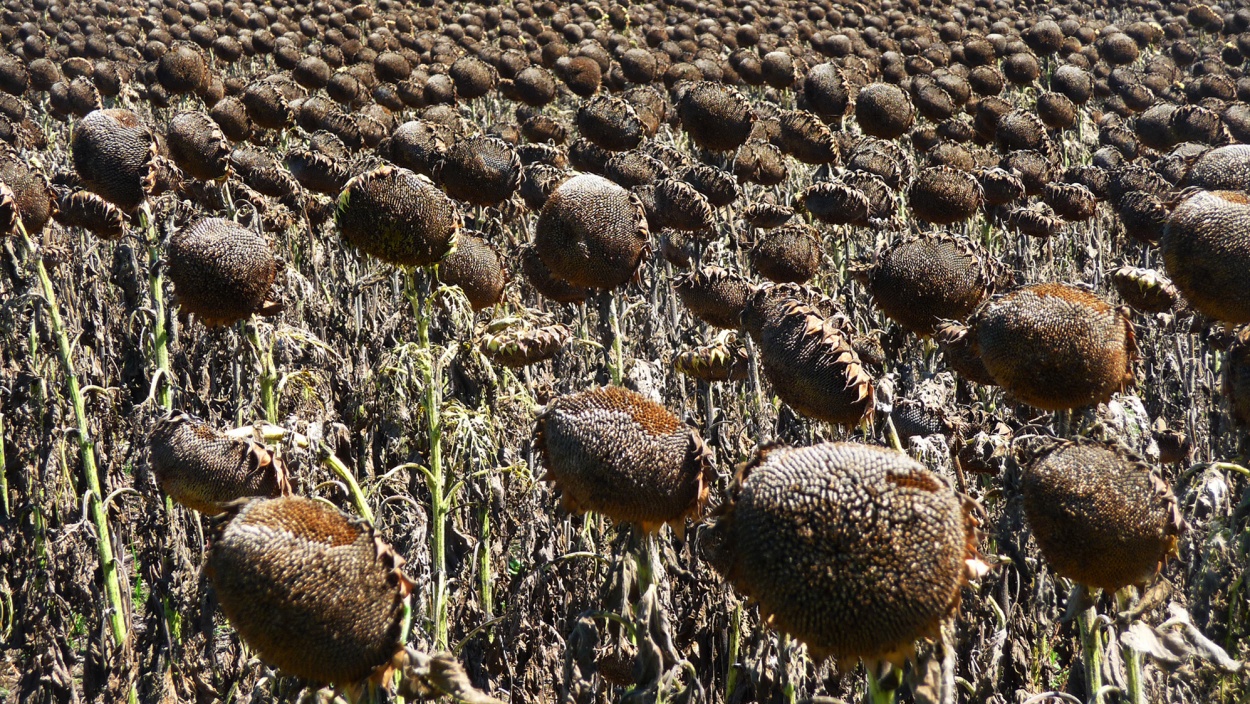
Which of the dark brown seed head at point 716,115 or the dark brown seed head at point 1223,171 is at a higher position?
the dark brown seed head at point 1223,171

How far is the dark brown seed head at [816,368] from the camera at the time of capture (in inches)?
112

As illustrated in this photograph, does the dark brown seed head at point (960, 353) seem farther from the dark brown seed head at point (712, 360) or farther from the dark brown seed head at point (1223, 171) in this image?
the dark brown seed head at point (1223, 171)

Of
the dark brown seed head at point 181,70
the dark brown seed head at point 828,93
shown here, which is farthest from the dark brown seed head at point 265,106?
the dark brown seed head at point 828,93

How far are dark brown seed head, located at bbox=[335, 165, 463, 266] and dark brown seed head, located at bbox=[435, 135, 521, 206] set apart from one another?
10.3 feet

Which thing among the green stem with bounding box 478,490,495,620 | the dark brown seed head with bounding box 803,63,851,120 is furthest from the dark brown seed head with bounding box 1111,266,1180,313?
the dark brown seed head with bounding box 803,63,851,120

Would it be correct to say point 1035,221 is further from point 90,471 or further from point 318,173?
point 90,471

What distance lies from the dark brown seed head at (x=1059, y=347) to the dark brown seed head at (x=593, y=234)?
193 centimetres

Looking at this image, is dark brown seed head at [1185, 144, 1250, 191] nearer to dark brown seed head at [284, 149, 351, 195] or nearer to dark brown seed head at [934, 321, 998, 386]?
dark brown seed head at [934, 321, 998, 386]

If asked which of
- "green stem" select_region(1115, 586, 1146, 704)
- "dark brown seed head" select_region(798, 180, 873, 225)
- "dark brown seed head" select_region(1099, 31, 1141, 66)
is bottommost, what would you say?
"dark brown seed head" select_region(1099, 31, 1141, 66)

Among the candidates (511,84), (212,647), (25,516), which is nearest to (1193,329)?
(212,647)

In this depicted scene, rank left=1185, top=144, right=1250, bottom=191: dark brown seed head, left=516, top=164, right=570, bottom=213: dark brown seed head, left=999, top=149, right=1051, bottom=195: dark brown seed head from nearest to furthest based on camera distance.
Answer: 1. left=1185, top=144, right=1250, bottom=191: dark brown seed head
2. left=516, top=164, right=570, bottom=213: dark brown seed head
3. left=999, top=149, right=1051, bottom=195: dark brown seed head

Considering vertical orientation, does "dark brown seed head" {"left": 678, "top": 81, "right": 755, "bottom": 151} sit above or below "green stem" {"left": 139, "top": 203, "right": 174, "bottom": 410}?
below

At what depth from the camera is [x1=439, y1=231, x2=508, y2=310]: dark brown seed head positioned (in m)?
5.96

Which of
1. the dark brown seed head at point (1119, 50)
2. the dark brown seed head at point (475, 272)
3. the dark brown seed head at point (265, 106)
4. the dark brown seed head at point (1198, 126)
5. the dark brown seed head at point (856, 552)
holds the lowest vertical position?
the dark brown seed head at point (1119, 50)
